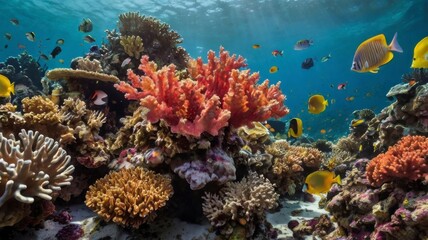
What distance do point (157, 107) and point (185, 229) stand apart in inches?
62.9

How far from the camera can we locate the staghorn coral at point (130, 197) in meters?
3.00

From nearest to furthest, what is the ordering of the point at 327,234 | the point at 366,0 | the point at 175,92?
1. the point at 175,92
2. the point at 327,234
3. the point at 366,0

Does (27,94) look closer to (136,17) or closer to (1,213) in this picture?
(136,17)

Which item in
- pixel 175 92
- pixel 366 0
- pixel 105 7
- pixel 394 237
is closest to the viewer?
pixel 394 237

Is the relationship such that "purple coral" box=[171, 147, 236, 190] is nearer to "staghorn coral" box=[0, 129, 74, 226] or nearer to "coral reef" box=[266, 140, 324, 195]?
"staghorn coral" box=[0, 129, 74, 226]

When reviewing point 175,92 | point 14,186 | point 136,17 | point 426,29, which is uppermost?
point 426,29

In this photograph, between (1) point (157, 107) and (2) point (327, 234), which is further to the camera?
(2) point (327, 234)

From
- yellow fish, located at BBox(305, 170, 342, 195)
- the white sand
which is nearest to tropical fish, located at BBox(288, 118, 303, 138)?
yellow fish, located at BBox(305, 170, 342, 195)

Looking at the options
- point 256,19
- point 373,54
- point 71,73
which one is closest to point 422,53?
point 373,54

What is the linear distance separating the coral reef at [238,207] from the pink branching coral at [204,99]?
2.80ft

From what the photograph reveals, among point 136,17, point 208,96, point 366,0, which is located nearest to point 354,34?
point 366,0

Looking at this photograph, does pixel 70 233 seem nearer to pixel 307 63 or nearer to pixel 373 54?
pixel 373 54

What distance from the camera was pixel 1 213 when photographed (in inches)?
104

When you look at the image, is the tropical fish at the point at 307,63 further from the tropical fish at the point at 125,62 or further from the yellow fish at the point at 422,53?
the tropical fish at the point at 125,62
